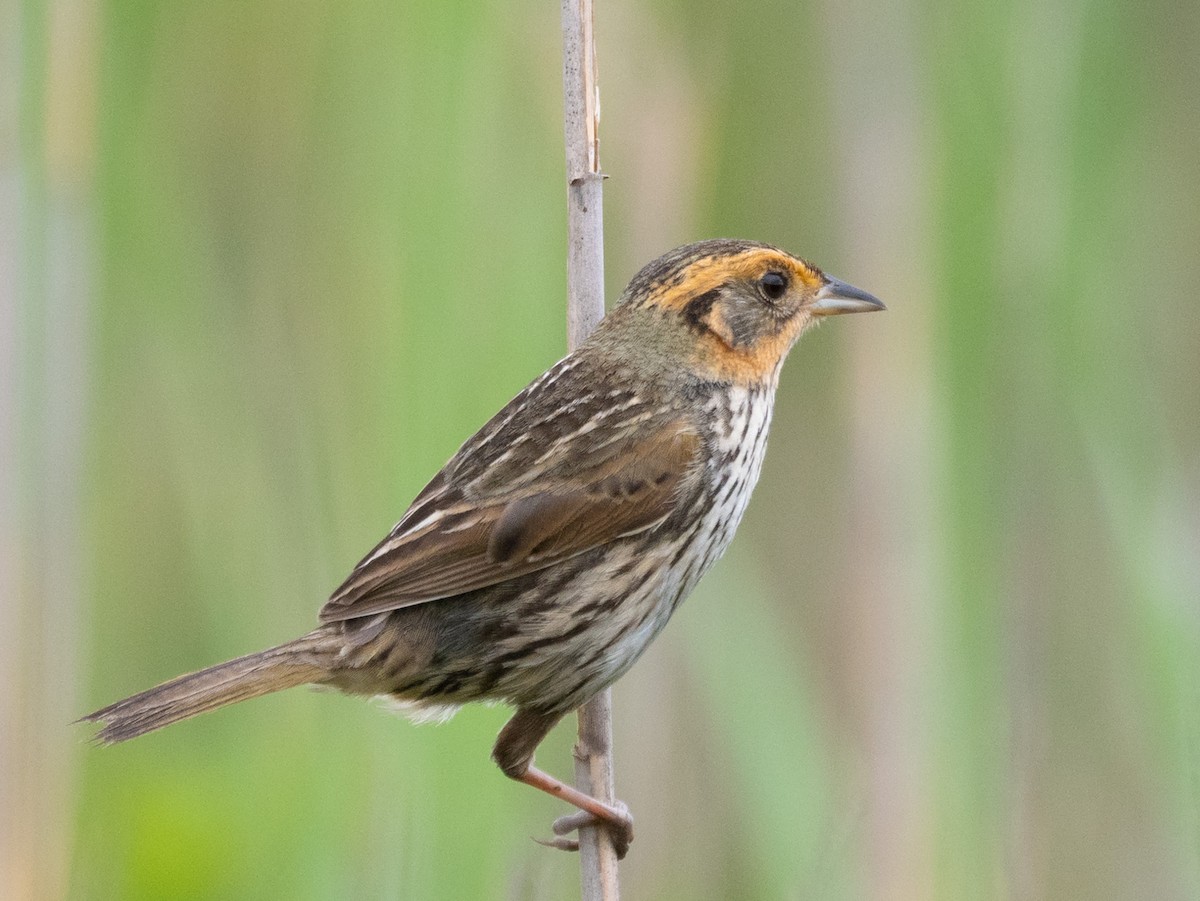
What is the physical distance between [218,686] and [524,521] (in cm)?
52

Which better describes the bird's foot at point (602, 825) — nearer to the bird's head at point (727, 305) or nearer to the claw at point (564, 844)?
the claw at point (564, 844)

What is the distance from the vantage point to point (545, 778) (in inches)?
102

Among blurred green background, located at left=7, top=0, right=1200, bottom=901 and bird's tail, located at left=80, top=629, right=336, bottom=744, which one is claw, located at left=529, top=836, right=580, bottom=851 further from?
bird's tail, located at left=80, top=629, right=336, bottom=744

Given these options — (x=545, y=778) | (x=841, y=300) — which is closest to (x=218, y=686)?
(x=545, y=778)

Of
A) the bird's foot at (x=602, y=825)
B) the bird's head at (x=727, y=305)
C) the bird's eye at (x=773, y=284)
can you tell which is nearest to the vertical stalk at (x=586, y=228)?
the bird's foot at (x=602, y=825)

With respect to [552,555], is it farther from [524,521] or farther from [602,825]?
[602,825]

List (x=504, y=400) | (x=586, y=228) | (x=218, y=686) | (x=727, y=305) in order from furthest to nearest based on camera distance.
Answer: (x=727, y=305)
(x=586, y=228)
(x=218, y=686)
(x=504, y=400)

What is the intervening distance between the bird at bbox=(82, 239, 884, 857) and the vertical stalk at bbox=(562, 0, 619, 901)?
58mm

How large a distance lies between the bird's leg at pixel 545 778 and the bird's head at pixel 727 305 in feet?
2.06

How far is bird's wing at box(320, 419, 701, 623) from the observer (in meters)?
2.37

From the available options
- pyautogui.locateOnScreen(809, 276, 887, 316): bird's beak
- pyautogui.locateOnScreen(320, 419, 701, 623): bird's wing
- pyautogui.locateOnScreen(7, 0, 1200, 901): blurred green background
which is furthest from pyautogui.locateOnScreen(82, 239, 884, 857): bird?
pyautogui.locateOnScreen(809, 276, 887, 316): bird's beak

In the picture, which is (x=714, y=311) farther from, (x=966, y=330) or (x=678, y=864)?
(x=678, y=864)

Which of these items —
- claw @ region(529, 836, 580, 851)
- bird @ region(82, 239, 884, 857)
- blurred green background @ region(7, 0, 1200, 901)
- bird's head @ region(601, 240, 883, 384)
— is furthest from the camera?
bird's head @ region(601, 240, 883, 384)

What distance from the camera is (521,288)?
2006mm
